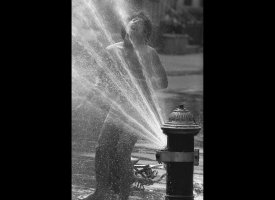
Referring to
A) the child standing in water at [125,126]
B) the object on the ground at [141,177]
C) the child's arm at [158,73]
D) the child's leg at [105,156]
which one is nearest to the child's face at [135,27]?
the child standing in water at [125,126]

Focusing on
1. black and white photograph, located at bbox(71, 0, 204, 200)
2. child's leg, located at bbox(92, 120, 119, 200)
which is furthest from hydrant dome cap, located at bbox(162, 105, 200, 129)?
child's leg, located at bbox(92, 120, 119, 200)

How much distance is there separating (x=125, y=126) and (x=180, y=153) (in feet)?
1.65

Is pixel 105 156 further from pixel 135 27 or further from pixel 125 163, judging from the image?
pixel 135 27

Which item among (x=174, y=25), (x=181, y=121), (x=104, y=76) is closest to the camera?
(x=181, y=121)

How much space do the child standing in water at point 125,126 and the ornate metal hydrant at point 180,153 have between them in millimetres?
344

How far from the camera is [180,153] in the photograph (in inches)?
207

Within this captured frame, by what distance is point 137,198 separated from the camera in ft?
18.4

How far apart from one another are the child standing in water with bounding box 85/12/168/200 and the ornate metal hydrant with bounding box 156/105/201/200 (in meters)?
0.34

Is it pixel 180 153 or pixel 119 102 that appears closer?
pixel 180 153

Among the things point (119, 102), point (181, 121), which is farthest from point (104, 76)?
point (181, 121)
